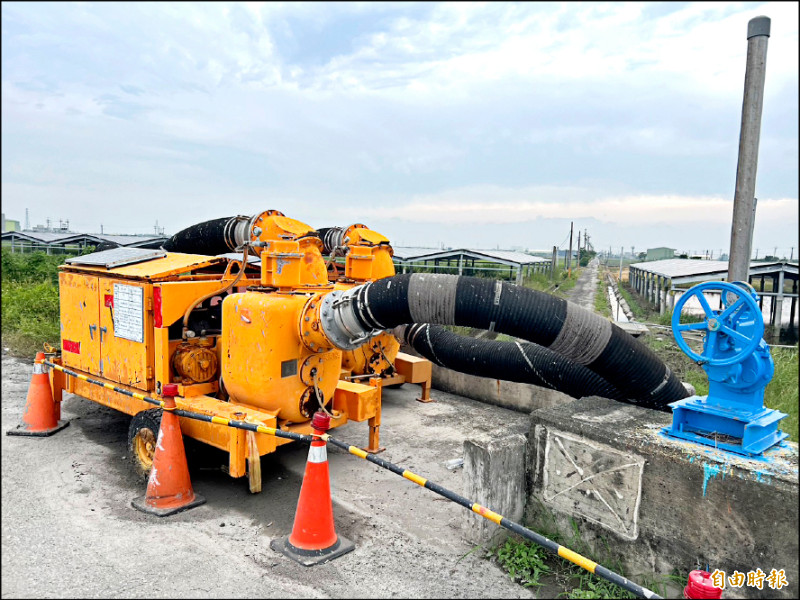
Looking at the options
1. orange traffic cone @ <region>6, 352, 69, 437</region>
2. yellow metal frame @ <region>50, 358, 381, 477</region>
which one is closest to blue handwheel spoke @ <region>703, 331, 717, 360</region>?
yellow metal frame @ <region>50, 358, 381, 477</region>

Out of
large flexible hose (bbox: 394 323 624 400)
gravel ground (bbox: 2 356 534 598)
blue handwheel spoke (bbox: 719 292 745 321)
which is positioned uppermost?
blue handwheel spoke (bbox: 719 292 745 321)

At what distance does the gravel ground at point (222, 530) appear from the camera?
342 centimetres

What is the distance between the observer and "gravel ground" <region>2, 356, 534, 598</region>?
3416mm

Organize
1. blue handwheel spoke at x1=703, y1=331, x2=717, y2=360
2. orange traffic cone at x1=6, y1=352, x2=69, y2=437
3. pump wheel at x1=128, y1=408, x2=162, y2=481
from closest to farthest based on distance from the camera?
1. blue handwheel spoke at x1=703, y1=331, x2=717, y2=360
2. pump wheel at x1=128, y1=408, x2=162, y2=481
3. orange traffic cone at x1=6, y1=352, x2=69, y2=437

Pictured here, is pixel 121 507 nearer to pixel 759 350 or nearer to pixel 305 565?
pixel 305 565

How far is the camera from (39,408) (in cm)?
618

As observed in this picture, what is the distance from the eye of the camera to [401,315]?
4172 mm

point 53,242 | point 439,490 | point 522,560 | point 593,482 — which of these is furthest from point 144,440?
point 53,242

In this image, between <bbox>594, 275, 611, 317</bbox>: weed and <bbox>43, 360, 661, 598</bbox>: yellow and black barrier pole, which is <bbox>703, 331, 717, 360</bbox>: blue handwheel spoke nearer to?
<bbox>43, 360, 661, 598</bbox>: yellow and black barrier pole

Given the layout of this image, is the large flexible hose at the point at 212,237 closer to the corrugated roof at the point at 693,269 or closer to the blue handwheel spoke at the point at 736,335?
the blue handwheel spoke at the point at 736,335

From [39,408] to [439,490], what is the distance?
16.2 ft

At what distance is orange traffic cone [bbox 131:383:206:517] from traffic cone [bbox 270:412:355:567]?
41.4 inches

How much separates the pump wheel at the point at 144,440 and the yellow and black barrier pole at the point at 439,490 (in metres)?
0.14

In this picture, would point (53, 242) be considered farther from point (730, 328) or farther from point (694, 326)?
point (730, 328)
